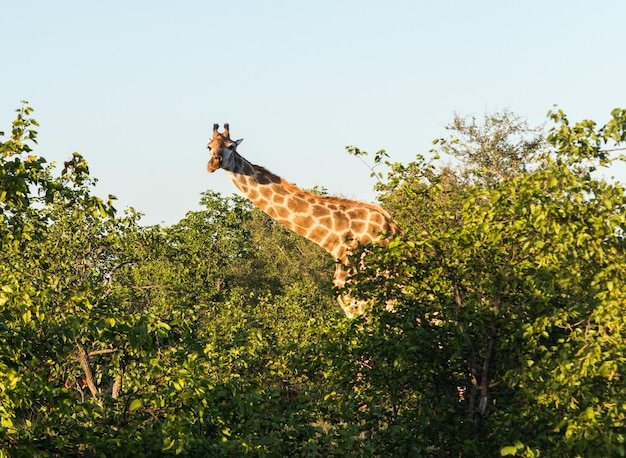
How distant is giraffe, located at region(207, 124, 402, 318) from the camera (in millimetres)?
19719

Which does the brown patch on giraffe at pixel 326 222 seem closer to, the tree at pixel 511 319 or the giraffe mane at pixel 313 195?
the giraffe mane at pixel 313 195

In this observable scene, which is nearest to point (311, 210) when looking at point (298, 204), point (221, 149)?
point (298, 204)

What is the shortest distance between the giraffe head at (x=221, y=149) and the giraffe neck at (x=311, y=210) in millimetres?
212

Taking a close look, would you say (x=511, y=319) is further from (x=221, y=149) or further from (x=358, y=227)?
(x=221, y=149)

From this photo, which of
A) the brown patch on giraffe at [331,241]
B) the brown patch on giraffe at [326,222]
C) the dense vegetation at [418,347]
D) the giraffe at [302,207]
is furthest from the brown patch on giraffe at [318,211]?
the dense vegetation at [418,347]

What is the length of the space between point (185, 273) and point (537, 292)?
36.0ft

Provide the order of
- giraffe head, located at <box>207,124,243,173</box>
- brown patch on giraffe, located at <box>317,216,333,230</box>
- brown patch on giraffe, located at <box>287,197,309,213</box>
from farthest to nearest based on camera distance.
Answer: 1. brown patch on giraffe, located at <box>287,197,309,213</box>
2. giraffe head, located at <box>207,124,243,173</box>
3. brown patch on giraffe, located at <box>317,216,333,230</box>

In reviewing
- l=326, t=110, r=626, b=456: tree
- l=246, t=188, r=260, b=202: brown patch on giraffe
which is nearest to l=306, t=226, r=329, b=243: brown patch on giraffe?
l=246, t=188, r=260, b=202: brown patch on giraffe

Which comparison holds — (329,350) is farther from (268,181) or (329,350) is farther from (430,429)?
(268,181)

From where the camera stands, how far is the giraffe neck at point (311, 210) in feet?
64.6

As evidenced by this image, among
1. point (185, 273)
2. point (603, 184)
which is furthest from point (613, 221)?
point (185, 273)

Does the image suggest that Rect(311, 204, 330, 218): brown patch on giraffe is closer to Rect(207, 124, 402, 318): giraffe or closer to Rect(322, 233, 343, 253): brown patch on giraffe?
Rect(207, 124, 402, 318): giraffe

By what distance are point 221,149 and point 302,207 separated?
2161mm

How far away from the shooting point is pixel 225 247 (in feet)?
87.3
